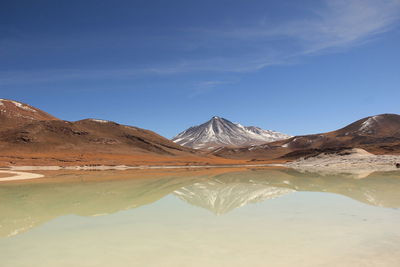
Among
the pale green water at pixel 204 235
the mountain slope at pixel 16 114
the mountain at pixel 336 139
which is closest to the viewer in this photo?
the pale green water at pixel 204 235

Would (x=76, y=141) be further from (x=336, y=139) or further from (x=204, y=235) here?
(x=336, y=139)

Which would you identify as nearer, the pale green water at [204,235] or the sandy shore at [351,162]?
the pale green water at [204,235]

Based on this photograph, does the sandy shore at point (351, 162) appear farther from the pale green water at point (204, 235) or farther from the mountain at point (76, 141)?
the pale green water at point (204, 235)

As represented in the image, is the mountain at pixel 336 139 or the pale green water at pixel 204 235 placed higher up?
the mountain at pixel 336 139

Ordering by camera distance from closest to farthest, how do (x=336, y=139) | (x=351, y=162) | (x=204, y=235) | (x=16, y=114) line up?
(x=204, y=235) → (x=351, y=162) → (x=16, y=114) → (x=336, y=139)

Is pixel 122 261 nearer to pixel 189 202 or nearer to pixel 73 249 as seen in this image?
pixel 73 249

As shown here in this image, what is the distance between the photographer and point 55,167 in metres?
57.2

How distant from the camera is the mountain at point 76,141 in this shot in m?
80.1

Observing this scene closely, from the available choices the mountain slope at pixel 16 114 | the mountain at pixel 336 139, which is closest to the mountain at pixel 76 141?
the mountain slope at pixel 16 114

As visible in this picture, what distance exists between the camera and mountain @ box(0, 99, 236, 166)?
8012 centimetres

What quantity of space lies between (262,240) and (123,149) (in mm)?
92326

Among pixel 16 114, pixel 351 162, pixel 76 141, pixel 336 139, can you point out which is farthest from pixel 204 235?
pixel 336 139

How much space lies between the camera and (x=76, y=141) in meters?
94.2

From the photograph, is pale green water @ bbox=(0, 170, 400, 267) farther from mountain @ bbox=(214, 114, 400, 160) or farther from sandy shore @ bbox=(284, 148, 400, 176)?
mountain @ bbox=(214, 114, 400, 160)
